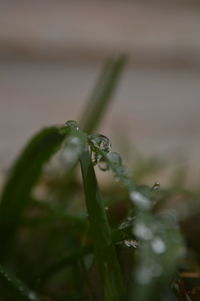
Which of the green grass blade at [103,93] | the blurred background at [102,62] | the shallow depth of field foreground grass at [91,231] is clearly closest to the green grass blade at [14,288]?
the shallow depth of field foreground grass at [91,231]

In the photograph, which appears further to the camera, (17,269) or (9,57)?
(9,57)

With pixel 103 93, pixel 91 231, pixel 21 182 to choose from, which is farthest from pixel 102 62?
pixel 91 231

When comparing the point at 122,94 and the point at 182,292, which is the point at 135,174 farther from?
the point at 122,94

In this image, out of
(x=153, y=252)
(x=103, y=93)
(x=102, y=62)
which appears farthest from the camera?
(x=102, y=62)

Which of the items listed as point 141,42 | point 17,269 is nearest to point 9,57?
point 141,42

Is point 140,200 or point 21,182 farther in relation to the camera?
point 21,182

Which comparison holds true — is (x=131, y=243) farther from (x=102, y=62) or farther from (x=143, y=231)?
(x=102, y=62)
